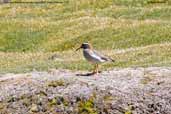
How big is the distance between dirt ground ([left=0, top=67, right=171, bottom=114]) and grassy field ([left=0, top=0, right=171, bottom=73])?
1078 centimetres

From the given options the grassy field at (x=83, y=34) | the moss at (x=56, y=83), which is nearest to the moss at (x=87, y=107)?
the moss at (x=56, y=83)

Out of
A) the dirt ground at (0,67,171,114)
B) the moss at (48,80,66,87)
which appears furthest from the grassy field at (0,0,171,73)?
the moss at (48,80,66,87)

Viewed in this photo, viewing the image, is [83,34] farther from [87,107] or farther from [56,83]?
[87,107]

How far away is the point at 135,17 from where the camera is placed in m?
48.1

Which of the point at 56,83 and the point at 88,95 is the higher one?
the point at 56,83

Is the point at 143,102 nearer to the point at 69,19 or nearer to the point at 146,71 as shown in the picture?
the point at 146,71

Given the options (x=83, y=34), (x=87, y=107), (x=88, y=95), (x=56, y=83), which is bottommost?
(x=83, y=34)

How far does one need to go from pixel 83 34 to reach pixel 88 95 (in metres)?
27.4

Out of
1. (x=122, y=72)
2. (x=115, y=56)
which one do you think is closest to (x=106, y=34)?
(x=115, y=56)

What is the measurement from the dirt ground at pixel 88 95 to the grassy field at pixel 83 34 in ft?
35.4

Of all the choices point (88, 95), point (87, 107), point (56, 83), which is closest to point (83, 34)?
point (56, 83)

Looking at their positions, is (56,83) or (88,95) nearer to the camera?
(88,95)

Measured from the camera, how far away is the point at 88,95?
50.6 feet

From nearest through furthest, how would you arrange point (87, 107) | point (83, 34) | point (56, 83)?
point (87, 107)
point (56, 83)
point (83, 34)
